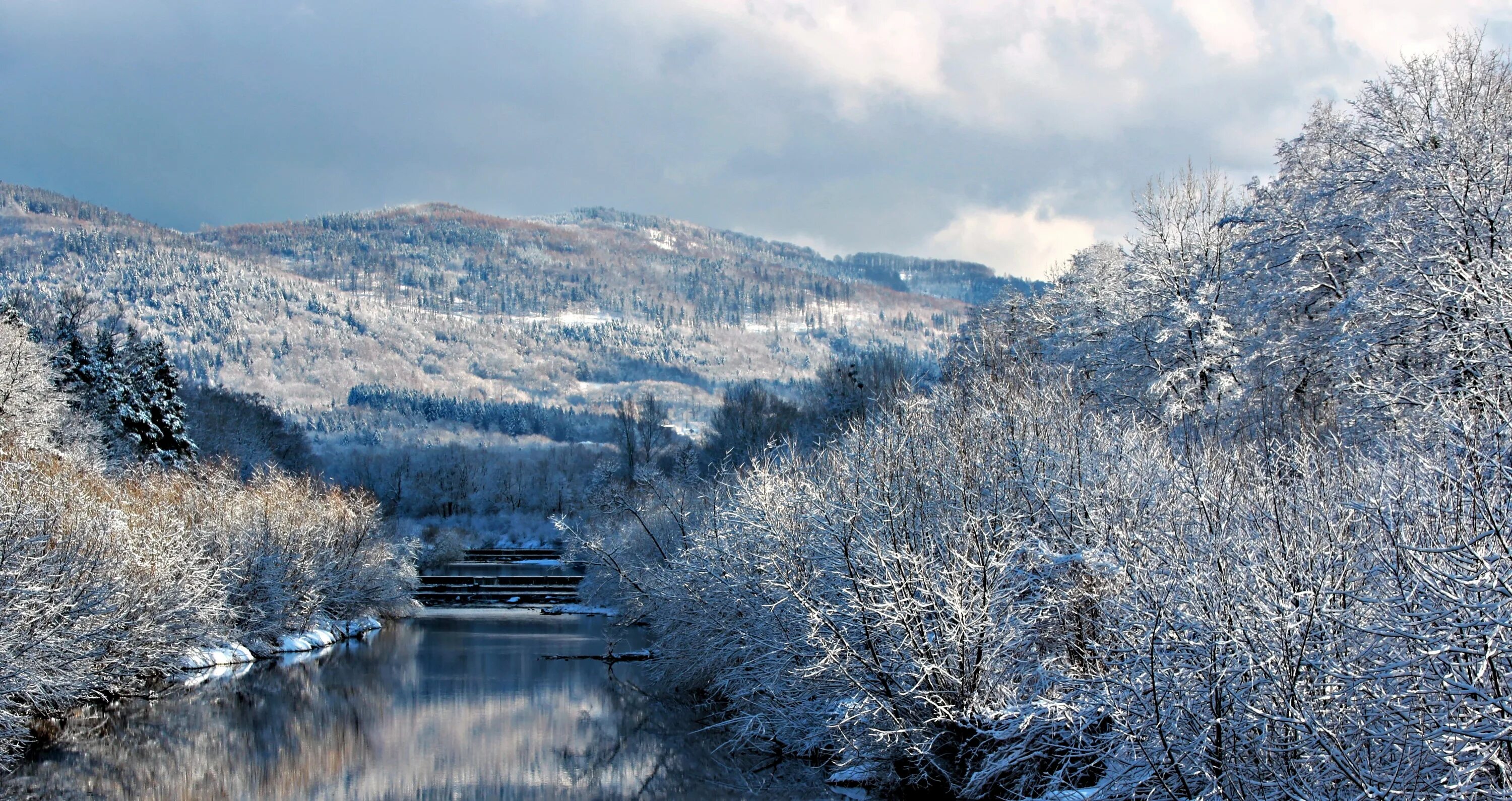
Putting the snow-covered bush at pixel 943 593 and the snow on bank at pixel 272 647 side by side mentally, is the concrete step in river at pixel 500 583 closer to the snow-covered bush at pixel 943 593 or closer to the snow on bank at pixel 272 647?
the snow on bank at pixel 272 647

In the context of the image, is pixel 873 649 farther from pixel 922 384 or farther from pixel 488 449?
pixel 488 449

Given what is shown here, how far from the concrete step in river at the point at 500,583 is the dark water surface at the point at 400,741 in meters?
26.6

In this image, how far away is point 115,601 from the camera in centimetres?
2398

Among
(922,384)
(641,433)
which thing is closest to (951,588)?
(922,384)

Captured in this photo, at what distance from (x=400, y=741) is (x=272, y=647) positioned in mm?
16991

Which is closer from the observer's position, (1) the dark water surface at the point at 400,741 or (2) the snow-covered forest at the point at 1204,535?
(2) the snow-covered forest at the point at 1204,535

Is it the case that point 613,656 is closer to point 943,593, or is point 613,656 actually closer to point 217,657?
point 217,657

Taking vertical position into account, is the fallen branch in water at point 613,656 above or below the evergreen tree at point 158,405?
below

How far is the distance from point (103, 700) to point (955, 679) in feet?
73.5

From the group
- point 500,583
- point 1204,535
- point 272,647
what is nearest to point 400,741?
point 272,647

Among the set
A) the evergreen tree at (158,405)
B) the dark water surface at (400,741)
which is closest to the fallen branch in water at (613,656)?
the dark water surface at (400,741)

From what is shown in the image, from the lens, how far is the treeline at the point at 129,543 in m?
21.1

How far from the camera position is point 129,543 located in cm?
2611

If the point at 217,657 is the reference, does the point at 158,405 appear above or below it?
above
